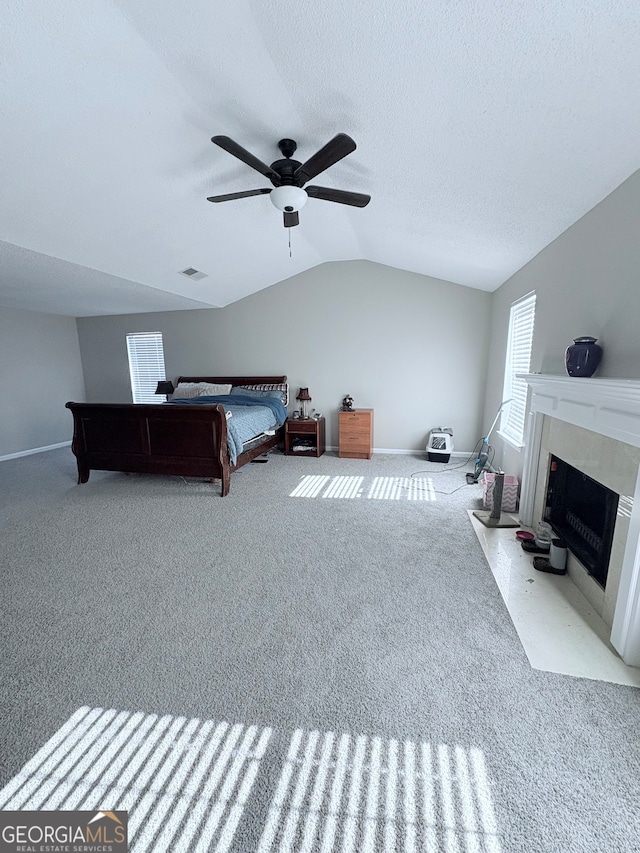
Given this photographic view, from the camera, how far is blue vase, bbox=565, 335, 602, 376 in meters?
1.94

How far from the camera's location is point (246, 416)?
4254mm

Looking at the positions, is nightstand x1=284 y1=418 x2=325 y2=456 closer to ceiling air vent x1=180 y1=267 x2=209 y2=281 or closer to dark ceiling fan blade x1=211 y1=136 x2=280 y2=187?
ceiling air vent x1=180 y1=267 x2=209 y2=281

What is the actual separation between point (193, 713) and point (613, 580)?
6.61 ft

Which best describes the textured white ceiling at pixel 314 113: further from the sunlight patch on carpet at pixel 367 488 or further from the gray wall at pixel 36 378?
the gray wall at pixel 36 378

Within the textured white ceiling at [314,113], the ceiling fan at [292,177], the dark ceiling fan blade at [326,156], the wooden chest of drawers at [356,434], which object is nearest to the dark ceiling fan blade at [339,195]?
the ceiling fan at [292,177]

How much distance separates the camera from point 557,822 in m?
1.03

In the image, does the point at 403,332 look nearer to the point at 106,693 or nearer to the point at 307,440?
the point at 307,440

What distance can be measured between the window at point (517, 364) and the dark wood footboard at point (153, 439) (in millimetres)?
2933

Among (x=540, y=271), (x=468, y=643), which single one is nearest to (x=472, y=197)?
(x=540, y=271)

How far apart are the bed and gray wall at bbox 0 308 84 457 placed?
2.20 meters

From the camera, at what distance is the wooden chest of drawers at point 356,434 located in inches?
189

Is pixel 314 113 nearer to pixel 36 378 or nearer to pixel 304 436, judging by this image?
pixel 304 436

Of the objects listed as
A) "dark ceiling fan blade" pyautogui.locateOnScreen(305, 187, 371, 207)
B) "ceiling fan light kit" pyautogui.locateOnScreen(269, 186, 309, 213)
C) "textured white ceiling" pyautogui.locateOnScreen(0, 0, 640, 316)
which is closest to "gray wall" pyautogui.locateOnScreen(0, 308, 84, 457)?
"textured white ceiling" pyautogui.locateOnScreen(0, 0, 640, 316)

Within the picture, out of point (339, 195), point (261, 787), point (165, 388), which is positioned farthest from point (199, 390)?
point (261, 787)
